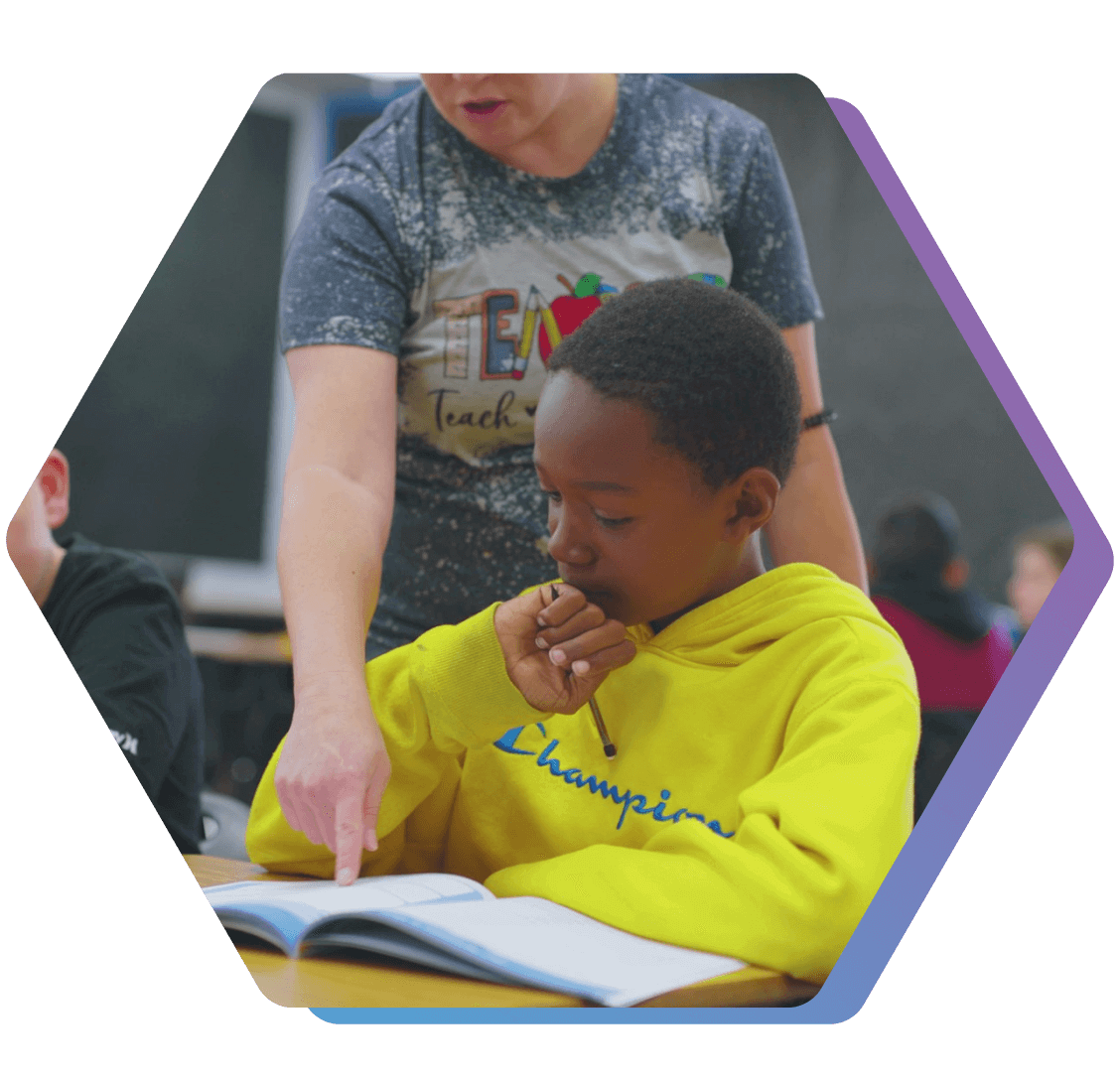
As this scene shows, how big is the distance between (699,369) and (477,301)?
0.23 meters

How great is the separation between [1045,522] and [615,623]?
0.35 metres

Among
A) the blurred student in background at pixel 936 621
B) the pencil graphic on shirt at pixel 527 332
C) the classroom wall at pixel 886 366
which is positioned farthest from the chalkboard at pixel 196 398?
the blurred student in background at pixel 936 621

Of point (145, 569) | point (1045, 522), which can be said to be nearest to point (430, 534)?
point (145, 569)

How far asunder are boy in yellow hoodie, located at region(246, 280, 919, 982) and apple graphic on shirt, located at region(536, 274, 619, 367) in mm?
67

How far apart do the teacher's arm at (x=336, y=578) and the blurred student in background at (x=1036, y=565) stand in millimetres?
511

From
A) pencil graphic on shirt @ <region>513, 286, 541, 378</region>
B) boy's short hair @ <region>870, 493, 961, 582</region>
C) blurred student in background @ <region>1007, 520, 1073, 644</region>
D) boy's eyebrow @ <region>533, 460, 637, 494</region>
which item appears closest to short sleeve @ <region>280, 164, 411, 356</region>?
pencil graphic on shirt @ <region>513, 286, 541, 378</region>

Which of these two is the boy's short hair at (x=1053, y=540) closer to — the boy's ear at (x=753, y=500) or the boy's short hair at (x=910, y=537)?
the boy's short hair at (x=910, y=537)

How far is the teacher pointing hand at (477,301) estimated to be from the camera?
1.11 metres

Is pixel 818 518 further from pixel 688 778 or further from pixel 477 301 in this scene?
pixel 477 301

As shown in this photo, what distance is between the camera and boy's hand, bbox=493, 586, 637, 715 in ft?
3.40

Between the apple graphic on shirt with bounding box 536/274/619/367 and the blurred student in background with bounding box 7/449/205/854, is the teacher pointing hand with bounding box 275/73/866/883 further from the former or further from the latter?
the blurred student in background with bounding box 7/449/205/854

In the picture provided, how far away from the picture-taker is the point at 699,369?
998 millimetres

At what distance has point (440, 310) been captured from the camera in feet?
3.71

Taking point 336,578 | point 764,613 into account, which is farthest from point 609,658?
point 336,578
